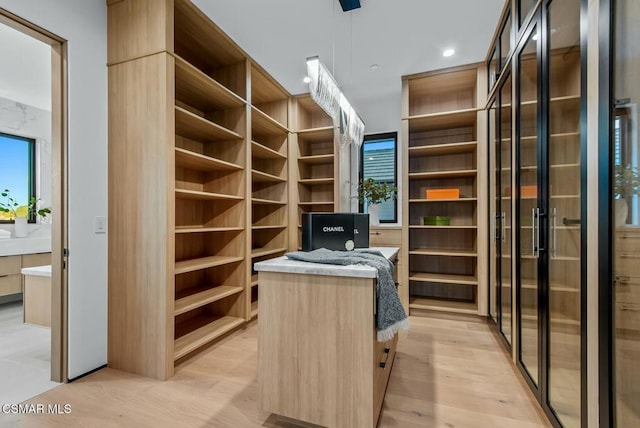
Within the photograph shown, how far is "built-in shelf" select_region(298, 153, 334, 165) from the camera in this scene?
13.0 feet

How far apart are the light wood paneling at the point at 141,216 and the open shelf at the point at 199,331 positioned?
9.7 inches

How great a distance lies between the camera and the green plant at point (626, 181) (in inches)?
38.6

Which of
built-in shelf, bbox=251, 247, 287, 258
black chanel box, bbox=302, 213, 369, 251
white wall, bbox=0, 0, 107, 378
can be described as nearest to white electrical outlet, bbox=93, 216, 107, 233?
white wall, bbox=0, 0, 107, 378

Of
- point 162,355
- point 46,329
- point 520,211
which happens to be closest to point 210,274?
point 162,355

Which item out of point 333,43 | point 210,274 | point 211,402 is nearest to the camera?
point 211,402

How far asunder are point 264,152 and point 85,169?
6.22ft

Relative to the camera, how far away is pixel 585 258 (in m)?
1.20

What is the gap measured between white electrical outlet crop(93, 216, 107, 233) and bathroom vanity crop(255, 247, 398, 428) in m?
1.48

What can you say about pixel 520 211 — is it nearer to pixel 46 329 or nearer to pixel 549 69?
pixel 549 69

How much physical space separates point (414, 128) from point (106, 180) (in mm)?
3438

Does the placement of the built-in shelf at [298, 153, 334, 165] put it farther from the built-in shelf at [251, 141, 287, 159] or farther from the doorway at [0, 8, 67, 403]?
the doorway at [0, 8, 67, 403]

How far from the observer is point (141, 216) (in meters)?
2.14

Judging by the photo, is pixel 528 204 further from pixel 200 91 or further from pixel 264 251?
pixel 200 91

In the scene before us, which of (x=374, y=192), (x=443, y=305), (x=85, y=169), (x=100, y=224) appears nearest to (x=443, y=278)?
(x=443, y=305)
